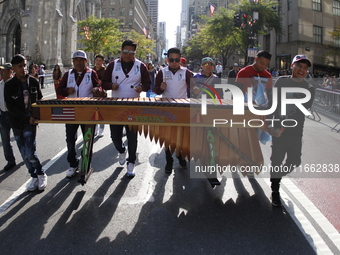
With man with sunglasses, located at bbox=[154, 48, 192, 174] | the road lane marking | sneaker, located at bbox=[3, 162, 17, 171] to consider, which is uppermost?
man with sunglasses, located at bbox=[154, 48, 192, 174]

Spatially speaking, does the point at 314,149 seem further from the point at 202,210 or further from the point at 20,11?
the point at 20,11

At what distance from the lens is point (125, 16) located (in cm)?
10244

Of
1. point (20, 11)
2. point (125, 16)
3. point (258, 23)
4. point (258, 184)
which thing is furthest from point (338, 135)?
point (125, 16)

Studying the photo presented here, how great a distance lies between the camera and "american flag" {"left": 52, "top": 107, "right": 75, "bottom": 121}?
14.8ft

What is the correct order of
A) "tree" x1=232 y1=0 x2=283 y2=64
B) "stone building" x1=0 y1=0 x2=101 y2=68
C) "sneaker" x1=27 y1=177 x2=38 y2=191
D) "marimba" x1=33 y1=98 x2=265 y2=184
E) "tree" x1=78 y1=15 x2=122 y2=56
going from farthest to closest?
"tree" x1=78 y1=15 x2=122 y2=56 → "stone building" x1=0 y1=0 x2=101 y2=68 → "tree" x1=232 y1=0 x2=283 y2=64 → "sneaker" x1=27 y1=177 x2=38 y2=191 → "marimba" x1=33 y1=98 x2=265 y2=184

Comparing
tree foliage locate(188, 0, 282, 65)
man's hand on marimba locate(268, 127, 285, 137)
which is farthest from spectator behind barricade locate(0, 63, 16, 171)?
tree foliage locate(188, 0, 282, 65)

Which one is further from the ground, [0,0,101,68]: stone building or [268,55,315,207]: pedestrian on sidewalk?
[0,0,101,68]: stone building

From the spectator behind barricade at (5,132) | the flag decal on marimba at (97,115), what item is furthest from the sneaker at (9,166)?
the flag decal on marimba at (97,115)

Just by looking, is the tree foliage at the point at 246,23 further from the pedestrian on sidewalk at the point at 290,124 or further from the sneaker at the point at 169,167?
the pedestrian on sidewalk at the point at 290,124

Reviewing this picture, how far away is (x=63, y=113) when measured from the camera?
4.53 m

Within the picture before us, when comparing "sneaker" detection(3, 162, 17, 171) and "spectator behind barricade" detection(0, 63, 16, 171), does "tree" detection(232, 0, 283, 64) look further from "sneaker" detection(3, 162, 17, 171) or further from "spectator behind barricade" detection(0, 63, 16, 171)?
"sneaker" detection(3, 162, 17, 171)

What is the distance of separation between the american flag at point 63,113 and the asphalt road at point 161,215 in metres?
1.24

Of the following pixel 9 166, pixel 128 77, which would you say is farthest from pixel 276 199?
pixel 9 166

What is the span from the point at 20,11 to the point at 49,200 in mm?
43297
